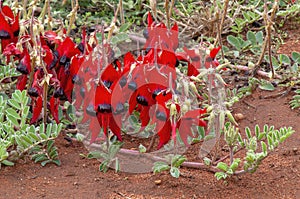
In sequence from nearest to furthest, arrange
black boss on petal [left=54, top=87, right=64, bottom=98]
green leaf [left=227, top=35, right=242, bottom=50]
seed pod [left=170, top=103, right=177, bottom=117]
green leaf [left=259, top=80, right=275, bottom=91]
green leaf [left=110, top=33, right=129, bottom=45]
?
seed pod [left=170, top=103, right=177, bottom=117], black boss on petal [left=54, top=87, right=64, bottom=98], green leaf [left=259, top=80, right=275, bottom=91], green leaf [left=110, top=33, right=129, bottom=45], green leaf [left=227, top=35, right=242, bottom=50]

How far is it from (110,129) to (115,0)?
169 cm

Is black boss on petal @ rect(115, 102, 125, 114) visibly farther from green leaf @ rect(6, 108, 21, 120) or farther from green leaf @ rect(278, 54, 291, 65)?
green leaf @ rect(278, 54, 291, 65)

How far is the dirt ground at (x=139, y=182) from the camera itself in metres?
2.00

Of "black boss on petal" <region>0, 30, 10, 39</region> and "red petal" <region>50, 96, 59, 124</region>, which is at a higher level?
"black boss on petal" <region>0, 30, 10, 39</region>

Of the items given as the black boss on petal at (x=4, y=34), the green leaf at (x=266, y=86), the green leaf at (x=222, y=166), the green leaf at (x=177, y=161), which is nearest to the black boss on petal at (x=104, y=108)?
the green leaf at (x=177, y=161)

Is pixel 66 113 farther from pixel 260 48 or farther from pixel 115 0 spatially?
pixel 115 0

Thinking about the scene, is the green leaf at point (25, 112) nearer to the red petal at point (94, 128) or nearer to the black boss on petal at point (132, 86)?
the red petal at point (94, 128)

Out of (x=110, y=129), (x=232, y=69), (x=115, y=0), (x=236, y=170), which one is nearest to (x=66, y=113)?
(x=110, y=129)

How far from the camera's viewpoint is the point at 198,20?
324cm

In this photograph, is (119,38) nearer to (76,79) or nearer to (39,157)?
(76,79)

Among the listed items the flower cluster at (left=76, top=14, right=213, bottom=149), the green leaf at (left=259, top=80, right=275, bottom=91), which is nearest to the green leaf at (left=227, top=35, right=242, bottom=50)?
the green leaf at (left=259, top=80, right=275, bottom=91)

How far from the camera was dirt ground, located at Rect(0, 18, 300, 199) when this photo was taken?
6.57ft

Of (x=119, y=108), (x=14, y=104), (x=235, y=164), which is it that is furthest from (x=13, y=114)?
(x=235, y=164)

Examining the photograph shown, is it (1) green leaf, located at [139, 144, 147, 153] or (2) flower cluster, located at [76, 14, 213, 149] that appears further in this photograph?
(1) green leaf, located at [139, 144, 147, 153]
